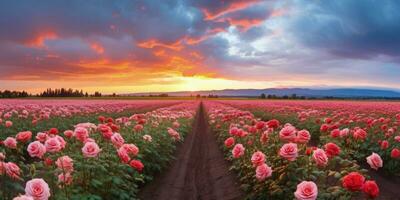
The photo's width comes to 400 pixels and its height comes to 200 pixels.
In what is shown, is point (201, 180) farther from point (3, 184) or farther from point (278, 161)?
point (3, 184)

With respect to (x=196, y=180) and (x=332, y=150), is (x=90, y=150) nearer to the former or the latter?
(x=332, y=150)

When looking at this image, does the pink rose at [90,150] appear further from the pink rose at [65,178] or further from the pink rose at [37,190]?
the pink rose at [37,190]

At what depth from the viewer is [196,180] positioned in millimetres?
11492

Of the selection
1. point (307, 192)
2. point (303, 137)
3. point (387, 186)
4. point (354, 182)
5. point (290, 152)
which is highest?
point (303, 137)

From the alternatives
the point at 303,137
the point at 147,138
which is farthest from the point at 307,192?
the point at 147,138

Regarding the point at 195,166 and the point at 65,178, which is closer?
the point at 65,178

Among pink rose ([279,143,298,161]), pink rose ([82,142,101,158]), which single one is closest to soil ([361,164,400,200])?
pink rose ([279,143,298,161])

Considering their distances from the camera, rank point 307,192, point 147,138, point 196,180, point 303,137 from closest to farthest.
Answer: point 307,192
point 303,137
point 147,138
point 196,180

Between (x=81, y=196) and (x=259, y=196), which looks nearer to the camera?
(x=81, y=196)

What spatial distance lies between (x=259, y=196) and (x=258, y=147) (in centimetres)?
203

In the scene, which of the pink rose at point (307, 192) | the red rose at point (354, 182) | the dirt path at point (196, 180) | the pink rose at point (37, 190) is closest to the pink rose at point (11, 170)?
the pink rose at point (37, 190)

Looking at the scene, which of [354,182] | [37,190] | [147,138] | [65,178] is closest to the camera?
[37,190]

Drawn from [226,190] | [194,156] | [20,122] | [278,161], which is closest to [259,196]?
[278,161]

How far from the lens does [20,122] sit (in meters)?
16.5
